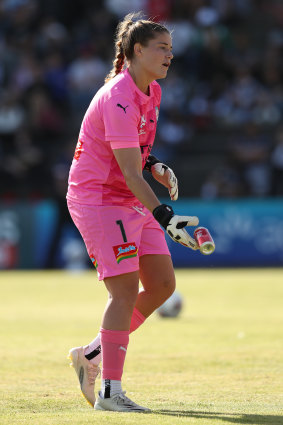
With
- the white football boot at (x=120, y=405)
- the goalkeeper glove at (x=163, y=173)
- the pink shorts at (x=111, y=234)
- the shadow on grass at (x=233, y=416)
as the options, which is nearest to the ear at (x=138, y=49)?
the goalkeeper glove at (x=163, y=173)

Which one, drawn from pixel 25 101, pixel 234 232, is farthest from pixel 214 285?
pixel 25 101

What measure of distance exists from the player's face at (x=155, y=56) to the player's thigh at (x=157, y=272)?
4.12 ft

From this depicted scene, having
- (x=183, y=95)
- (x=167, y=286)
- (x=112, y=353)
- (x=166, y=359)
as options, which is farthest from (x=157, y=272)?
(x=183, y=95)

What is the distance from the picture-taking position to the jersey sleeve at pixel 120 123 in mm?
5449

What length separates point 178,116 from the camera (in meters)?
21.8

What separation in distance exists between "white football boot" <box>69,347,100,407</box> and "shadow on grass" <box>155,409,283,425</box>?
599 mm

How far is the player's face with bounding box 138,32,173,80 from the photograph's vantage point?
222 inches

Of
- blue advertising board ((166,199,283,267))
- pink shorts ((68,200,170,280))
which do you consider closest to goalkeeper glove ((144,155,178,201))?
pink shorts ((68,200,170,280))

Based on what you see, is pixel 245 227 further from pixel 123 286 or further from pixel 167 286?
pixel 123 286

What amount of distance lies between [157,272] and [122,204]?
0.54 meters

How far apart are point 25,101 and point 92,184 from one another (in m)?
17.5

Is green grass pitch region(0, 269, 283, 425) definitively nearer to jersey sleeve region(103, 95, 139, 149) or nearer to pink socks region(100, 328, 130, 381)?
pink socks region(100, 328, 130, 381)

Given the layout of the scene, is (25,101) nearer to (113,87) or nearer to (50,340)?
(50,340)

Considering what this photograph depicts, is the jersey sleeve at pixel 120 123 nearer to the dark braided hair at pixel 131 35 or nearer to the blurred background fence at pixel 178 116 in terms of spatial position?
the dark braided hair at pixel 131 35
